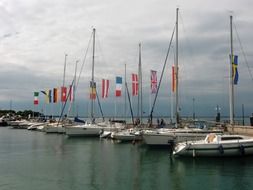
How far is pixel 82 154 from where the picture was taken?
40.7 m

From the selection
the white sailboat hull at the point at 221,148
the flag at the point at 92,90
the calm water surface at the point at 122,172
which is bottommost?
the calm water surface at the point at 122,172

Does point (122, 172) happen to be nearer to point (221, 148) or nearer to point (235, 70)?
point (221, 148)

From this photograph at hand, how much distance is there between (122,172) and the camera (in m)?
28.6

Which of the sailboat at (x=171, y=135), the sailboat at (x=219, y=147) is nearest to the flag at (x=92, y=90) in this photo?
the sailboat at (x=171, y=135)

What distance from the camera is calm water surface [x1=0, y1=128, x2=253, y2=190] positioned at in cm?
2383

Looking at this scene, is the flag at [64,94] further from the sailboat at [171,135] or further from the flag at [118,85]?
the sailboat at [171,135]

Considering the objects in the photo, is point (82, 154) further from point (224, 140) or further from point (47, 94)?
point (47, 94)

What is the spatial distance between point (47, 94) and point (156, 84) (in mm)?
47367

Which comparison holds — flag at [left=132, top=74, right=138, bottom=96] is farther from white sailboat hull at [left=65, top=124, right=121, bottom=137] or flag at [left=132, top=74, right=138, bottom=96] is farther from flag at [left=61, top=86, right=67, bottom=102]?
flag at [left=61, top=86, right=67, bottom=102]

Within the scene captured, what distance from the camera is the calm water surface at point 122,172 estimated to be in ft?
78.2

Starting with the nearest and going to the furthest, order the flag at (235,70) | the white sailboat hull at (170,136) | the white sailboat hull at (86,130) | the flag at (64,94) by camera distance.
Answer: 1. the white sailboat hull at (170,136)
2. the flag at (235,70)
3. the white sailboat hull at (86,130)
4. the flag at (64,94)

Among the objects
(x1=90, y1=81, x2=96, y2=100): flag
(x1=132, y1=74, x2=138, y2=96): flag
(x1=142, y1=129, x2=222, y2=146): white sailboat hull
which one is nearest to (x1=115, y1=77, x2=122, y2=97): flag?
(x1=132, y1=74, x2=138, y2=96): flag

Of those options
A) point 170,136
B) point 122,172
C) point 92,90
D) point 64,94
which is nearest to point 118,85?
point 92,90

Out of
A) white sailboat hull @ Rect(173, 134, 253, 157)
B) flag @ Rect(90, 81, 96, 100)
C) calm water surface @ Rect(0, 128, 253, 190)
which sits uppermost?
flag @ Rect(90, 81, 96, 100)
